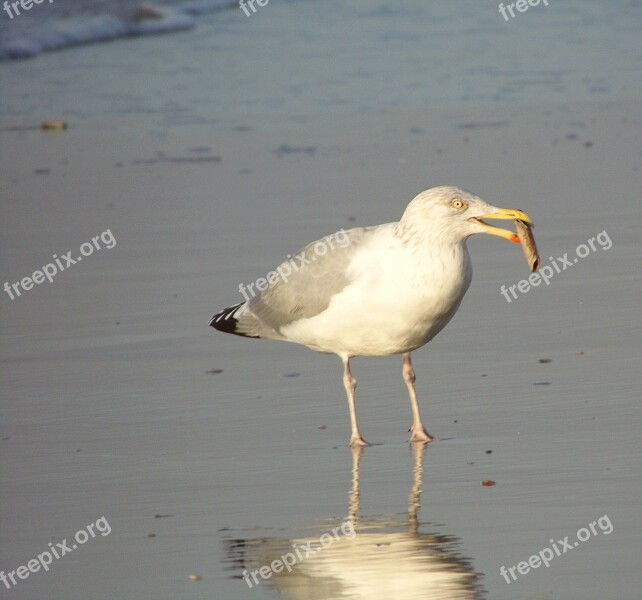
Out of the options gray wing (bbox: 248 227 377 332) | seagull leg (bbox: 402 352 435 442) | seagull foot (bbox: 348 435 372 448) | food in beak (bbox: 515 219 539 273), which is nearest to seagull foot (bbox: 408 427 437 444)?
seagull leg (bbox: 402 352 435 442)

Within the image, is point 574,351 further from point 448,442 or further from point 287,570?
point 287,570

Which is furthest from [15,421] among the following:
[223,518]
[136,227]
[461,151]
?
[461,151]

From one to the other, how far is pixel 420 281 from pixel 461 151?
7105 mm

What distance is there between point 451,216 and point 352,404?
3.10ft

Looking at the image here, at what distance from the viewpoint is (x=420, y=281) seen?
658cm

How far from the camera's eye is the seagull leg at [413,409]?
6545 mm

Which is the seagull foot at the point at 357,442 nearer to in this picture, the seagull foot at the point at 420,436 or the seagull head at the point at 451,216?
the seagull foot at the point at 420,436

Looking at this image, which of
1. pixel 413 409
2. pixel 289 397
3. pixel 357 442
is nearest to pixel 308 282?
pixel 289 397

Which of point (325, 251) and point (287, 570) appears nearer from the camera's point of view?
point (287, 570)

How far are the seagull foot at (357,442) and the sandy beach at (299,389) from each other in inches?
1.9

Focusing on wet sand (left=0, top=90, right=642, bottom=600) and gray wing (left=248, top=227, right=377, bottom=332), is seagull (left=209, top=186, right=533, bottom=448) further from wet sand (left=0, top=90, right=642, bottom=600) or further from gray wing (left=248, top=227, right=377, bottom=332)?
wet sand (left=0, top=90, right=642, bottom=600)

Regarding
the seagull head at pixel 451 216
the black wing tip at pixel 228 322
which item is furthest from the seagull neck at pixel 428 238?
the black wing tip at pixel 228 322

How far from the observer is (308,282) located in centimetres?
714

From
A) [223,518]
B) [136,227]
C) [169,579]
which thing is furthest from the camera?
[136,227]
